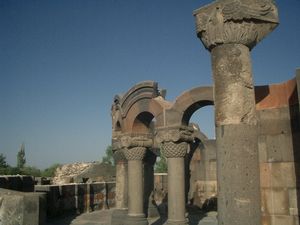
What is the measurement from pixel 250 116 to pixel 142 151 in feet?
18.1

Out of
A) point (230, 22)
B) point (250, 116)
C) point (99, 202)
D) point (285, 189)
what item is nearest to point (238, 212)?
point (250, 116)

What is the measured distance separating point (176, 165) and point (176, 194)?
2.31 ft

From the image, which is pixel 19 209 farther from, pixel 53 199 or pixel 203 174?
pixel 203 174

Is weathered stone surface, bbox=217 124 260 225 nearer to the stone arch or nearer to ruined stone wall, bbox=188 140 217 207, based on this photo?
the stone arch

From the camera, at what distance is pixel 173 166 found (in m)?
8.52

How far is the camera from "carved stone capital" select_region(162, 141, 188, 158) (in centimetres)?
855

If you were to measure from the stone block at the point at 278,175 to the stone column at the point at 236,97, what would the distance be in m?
1.48

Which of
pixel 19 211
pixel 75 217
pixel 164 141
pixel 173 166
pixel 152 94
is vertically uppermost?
pixel 152 94

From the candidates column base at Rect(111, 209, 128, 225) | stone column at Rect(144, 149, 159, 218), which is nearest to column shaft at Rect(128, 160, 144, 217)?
column base at Rect(111, 209, 128, 225)

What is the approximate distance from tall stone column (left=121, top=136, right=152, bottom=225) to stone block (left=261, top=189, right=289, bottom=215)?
Answer: 4.23 meters

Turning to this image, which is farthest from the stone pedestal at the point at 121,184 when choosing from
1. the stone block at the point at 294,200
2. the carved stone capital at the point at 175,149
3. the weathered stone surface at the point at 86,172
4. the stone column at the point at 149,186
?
the weathered stone surface at the point at 86,172

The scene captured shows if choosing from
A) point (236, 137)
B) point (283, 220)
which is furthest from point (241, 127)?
point (283, 220)

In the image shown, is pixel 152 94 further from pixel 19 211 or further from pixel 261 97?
pixel 19 211

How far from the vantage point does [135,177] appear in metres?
9.38
